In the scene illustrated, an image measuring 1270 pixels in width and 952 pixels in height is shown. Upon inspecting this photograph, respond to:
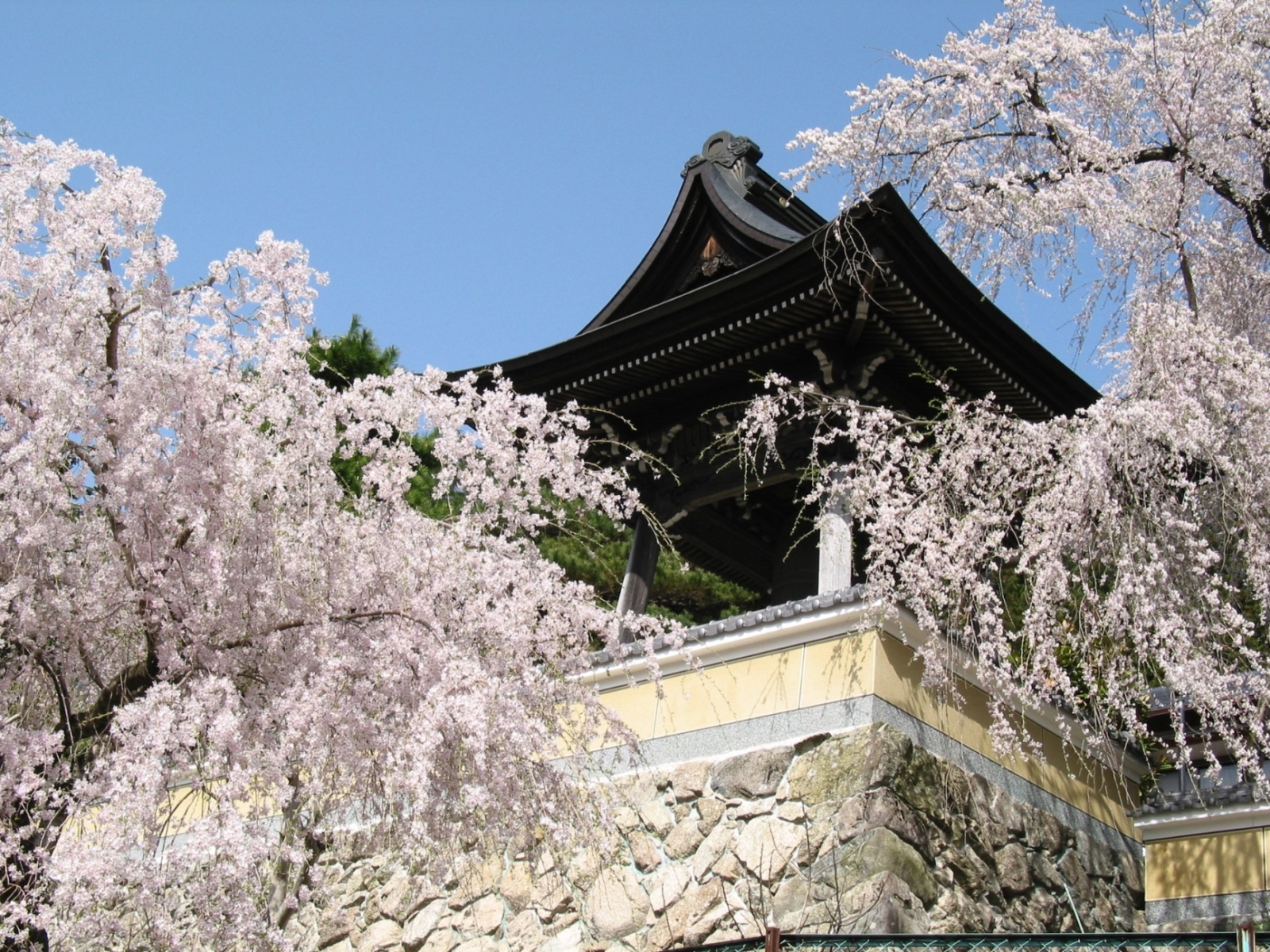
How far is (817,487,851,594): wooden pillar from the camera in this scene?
767 cm

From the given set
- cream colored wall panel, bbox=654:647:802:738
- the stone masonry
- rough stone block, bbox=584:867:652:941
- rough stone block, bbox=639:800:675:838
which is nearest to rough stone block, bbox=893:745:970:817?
the stone masonry

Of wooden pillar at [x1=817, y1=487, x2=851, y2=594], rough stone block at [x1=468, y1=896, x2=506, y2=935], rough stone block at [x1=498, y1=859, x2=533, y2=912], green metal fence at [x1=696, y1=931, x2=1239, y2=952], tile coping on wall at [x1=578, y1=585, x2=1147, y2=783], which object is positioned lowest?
green metal fence at [x1=696, y1=931, x2=1239, y2=952]

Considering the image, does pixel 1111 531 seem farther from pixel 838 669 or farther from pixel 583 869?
pixel 583 869

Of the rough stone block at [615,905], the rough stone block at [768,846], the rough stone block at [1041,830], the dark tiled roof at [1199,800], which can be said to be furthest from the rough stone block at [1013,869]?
the rough stone block at [615,905]

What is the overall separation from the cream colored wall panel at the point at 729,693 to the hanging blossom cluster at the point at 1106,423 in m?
0.80

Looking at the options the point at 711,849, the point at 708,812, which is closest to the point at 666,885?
the point at 711,849

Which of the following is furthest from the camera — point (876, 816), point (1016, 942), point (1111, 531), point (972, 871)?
point (972, 871)

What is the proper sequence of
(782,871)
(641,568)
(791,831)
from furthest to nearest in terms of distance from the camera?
1. (641,568)
2. (791,831)
3. (782,871)

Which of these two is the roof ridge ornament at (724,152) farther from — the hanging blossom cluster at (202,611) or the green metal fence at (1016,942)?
the green metal fence at (1016,942)

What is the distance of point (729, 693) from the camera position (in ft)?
24.2

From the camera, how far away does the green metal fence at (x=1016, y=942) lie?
11.8ft

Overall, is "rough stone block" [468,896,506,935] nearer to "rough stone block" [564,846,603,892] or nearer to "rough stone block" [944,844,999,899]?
"rough stone block" [564,846,603,892]

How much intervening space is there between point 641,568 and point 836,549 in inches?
69.9

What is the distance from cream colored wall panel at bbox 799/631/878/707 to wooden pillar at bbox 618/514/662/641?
190cm
